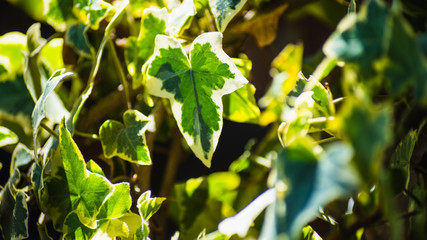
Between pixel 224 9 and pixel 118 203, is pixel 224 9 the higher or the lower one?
the higher one

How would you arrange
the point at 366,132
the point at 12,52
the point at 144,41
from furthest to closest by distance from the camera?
the point at 12,52 → the point at 144,41 → the point at 366,132

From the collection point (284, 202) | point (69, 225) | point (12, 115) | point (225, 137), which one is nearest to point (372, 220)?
point (284, 202)

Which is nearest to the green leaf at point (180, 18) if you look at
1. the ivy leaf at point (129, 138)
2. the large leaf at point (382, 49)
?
the ivy leaf at point (129, 138)

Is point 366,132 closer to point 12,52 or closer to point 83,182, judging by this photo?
point 83,182

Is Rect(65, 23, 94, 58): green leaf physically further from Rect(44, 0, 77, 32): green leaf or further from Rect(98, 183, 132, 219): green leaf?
Rect(98, 183, 132, 219): green leaf

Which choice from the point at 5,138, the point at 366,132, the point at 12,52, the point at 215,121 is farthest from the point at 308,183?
the point at 12,52

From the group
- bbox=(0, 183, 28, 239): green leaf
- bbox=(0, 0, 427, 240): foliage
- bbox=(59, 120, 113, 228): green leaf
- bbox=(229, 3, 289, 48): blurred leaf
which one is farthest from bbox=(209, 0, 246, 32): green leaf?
bbox=(0, 183, 28, 239): green leaf

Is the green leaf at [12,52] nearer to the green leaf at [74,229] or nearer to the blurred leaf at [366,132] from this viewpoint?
the green leaf at [74,229]
